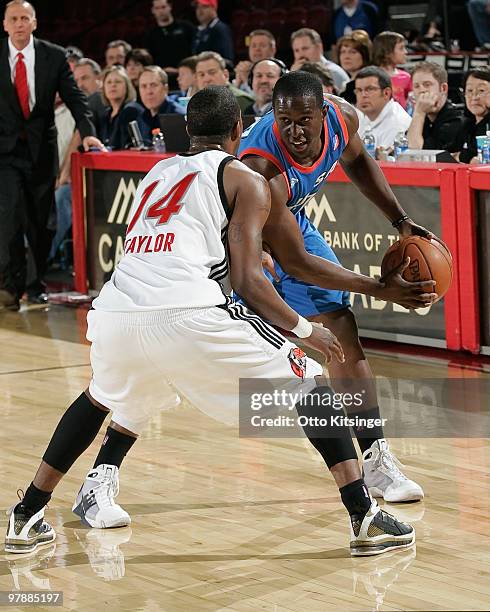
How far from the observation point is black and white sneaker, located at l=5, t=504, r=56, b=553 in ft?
13.9

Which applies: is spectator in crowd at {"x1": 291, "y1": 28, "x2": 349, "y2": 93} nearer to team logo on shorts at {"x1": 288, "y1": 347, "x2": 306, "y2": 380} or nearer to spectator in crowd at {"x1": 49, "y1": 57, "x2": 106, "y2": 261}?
spectator in crowd at {"x1": 49, "y1": 57, "x2": 106, "y2": 261}

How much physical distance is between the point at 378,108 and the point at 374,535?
17.1 ft

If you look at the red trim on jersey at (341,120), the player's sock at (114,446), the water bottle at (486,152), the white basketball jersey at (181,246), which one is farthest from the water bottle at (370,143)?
the white basketball jersey at (181,246)

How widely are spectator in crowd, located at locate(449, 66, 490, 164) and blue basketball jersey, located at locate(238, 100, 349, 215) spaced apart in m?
3.49

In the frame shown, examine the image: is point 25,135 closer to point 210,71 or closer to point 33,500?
point 210,71

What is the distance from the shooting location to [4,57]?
31.3 ft

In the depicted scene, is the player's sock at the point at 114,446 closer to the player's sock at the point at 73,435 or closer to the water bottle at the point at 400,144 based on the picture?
the player's sock at the point at 73,435

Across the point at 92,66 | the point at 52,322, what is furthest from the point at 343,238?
the point at 92,66

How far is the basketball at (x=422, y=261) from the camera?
460 centimetres

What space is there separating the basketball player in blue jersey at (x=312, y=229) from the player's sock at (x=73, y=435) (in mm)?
853

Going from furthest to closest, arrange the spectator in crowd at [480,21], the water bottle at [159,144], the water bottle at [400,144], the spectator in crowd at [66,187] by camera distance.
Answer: the spectator in crowd at [480,21], the spectator in crowd at [66,187], the water bottle at [159,144], the water bottle at [400,144]

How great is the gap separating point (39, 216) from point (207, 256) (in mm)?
6074

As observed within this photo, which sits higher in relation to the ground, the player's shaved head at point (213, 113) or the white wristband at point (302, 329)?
the player's shaved head at point (213, 113)

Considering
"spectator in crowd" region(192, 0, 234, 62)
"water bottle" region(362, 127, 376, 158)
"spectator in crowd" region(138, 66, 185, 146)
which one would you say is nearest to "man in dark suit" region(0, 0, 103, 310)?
"spectator in crowd" region(138, 66, 185, 146)
